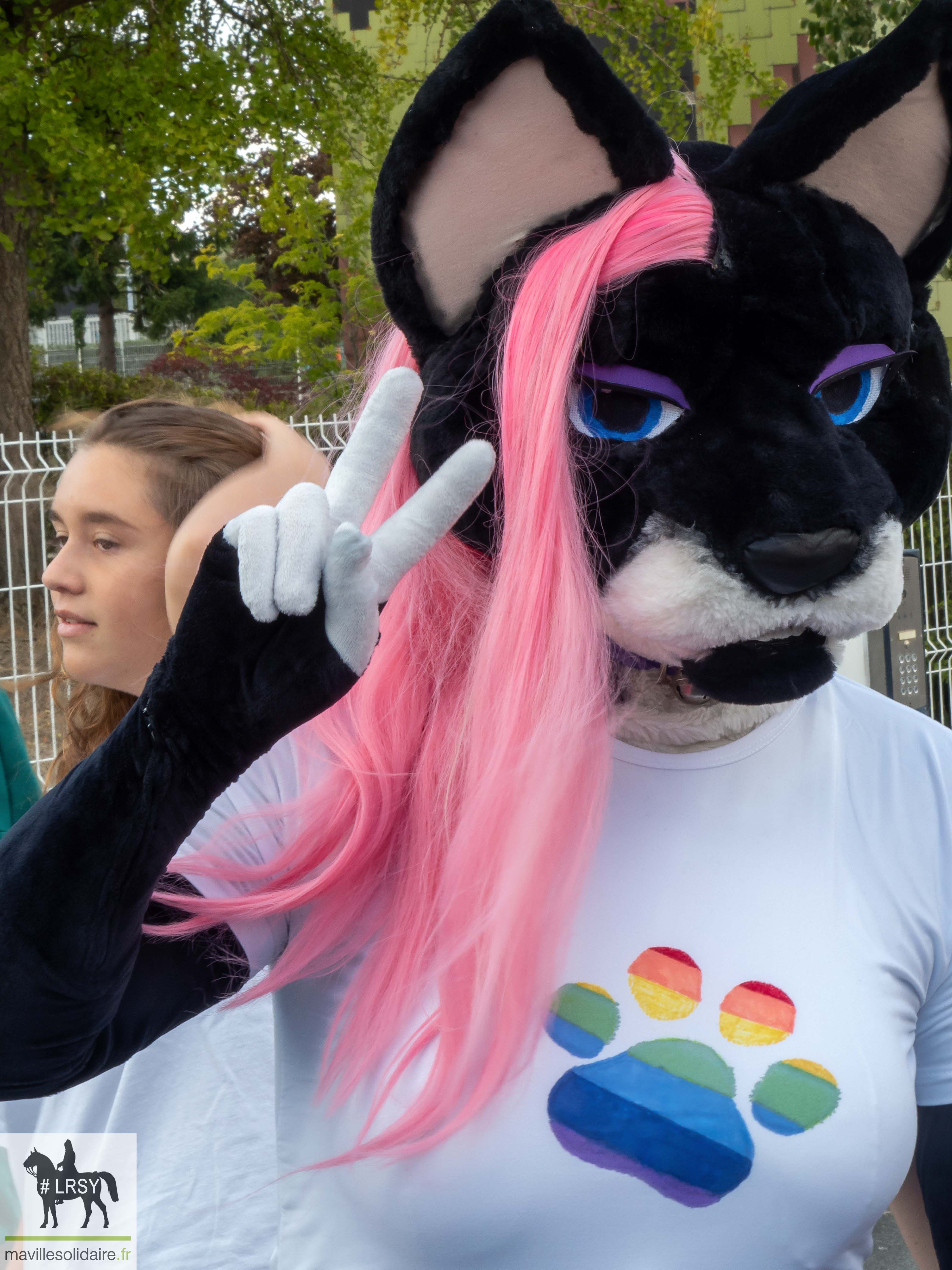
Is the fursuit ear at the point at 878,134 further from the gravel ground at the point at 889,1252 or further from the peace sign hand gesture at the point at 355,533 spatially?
the gravel ground at the point at 889,1252

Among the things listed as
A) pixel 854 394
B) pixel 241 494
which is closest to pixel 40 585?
pixel 241 494

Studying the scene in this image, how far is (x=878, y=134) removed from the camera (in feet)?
3.69

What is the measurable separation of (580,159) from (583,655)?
1.53 ft

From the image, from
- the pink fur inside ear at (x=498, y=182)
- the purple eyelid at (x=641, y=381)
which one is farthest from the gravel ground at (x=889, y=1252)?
the pink fur inside ear at (x=498, y=182)

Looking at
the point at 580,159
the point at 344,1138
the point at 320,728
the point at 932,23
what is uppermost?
the point at 932,23

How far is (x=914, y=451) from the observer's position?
1185 mm

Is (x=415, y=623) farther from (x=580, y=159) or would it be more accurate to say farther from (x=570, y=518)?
(x=580, y=159)

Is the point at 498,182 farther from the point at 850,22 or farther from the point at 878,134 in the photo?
the point at 850,22

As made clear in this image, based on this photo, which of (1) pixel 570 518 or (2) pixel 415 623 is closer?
(1) pixel 570 518

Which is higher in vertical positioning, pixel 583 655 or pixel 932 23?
pixel 932 23

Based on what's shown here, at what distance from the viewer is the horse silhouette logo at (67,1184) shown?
→ 5.06 ft

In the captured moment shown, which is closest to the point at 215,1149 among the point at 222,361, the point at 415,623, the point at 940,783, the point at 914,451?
the point at 415,623

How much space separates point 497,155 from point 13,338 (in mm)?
9390
